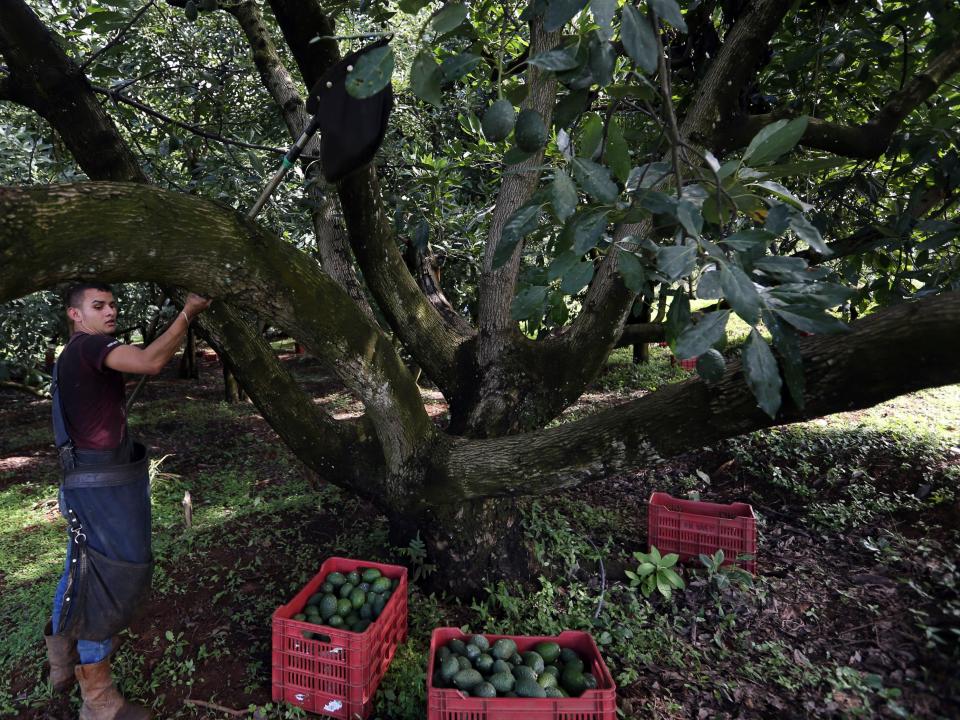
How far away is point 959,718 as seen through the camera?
2.25 metres

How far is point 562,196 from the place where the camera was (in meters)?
1.17

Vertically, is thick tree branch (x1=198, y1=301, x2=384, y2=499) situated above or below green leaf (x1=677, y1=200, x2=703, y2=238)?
below

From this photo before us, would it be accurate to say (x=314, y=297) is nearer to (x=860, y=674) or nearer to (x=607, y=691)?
(x=607, y=691)

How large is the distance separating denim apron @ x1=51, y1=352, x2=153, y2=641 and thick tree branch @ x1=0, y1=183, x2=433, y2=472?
75 cm

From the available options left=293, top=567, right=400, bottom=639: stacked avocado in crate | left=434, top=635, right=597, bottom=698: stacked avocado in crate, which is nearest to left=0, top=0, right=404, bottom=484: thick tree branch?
left=293, top=567, right=400, bottom=639: stacked avocado in crate

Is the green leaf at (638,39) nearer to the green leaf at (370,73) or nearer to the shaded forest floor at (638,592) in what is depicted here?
the green leaf at (370,73)

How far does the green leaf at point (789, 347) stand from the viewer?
1.20 m

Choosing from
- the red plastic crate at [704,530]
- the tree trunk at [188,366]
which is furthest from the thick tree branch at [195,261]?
the tree trunk at [188,366]

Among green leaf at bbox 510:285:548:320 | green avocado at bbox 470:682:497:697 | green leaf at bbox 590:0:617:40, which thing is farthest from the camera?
green avocado at bbox 470:682:497:697

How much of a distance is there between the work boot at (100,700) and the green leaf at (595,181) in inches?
98.5

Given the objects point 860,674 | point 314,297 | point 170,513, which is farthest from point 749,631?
point 170,513

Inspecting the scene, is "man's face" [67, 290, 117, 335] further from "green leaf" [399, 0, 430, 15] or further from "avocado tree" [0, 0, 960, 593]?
"green leaf" [399, 0, 430, 15]

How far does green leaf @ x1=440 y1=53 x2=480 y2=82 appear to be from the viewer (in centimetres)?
120

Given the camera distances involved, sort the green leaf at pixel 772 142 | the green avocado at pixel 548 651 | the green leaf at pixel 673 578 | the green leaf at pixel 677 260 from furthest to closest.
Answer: the green leaf at pixel 673 578, the green avocado at pixel 548 651, the green leaf at pixel 772 142, the green leaf at pixel 677 260
